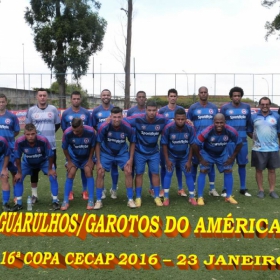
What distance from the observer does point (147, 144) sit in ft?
20.1

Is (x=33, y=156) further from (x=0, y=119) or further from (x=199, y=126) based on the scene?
(x=199, y=126)

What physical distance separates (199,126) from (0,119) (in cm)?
348

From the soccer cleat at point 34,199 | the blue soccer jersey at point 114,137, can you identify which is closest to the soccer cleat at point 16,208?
the soccer cleat at point 34,199

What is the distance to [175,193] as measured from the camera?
6848 millimetres

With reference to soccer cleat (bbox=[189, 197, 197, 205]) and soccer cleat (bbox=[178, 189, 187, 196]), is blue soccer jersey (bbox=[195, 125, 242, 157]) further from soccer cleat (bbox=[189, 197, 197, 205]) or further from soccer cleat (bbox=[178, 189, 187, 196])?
soccer cleat (bbox=[178, 189, 187, 196])

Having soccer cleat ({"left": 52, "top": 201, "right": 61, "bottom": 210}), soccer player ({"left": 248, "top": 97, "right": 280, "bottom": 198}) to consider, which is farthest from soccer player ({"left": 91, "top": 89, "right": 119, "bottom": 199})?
soccer player ({"left": 248, "top": 97, "right": 280, "bottom": 198})

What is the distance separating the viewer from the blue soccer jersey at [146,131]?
6.07m

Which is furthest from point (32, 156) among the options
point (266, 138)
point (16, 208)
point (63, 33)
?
point (63, 33)

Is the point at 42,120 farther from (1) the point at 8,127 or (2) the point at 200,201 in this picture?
(2) the point at 200,201

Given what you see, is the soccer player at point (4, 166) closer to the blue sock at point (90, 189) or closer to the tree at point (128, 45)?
the blue sock at point (90, 189)

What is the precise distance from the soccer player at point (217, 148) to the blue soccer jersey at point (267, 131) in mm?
590

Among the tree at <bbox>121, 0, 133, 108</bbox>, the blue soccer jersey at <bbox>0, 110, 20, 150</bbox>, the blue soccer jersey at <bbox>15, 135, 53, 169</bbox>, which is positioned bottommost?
the blue soccer jersey at <bbox>15, 135, 53, 169</bbox>

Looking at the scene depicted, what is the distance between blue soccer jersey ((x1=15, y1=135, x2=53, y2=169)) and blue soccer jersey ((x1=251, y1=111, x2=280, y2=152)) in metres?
3.63

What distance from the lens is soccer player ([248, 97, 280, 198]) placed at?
643 cm
